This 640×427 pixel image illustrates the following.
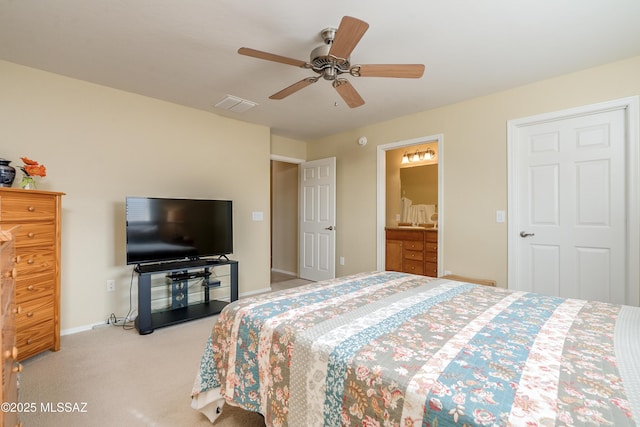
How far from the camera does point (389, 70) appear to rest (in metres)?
1.99

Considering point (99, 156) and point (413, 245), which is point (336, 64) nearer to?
point (99, 156)

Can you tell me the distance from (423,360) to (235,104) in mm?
3276

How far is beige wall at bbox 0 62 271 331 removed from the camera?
2648 millimetres

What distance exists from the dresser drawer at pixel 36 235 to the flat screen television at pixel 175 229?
1.87ft

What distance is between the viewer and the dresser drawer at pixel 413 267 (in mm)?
4148

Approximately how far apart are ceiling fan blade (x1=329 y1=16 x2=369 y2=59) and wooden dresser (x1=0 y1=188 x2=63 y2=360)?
7.89 ft

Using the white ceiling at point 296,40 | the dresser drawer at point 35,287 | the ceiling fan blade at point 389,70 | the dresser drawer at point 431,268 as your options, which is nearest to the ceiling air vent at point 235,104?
the white ceiling at point 296,40

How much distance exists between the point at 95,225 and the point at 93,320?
941 mm

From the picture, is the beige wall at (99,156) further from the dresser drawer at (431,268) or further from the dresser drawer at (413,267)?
the dresser drawer at (431,268)

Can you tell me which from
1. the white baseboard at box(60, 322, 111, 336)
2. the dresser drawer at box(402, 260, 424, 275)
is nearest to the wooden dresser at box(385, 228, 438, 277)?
the dresser drawer at box(402, 260, 424, 275)

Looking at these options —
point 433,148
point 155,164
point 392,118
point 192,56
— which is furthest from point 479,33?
point 155,164

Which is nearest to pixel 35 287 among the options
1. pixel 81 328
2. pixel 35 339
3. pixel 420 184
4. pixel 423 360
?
pixel 35 339

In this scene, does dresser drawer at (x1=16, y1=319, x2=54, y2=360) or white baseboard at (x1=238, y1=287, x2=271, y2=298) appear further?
white baseboard at (x1=238, y1=287, x2=271, y2=298)

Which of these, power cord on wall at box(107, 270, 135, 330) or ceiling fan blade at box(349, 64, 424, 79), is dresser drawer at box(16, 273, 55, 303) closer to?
power cord on wall at box(107, 270, 135, 330)
